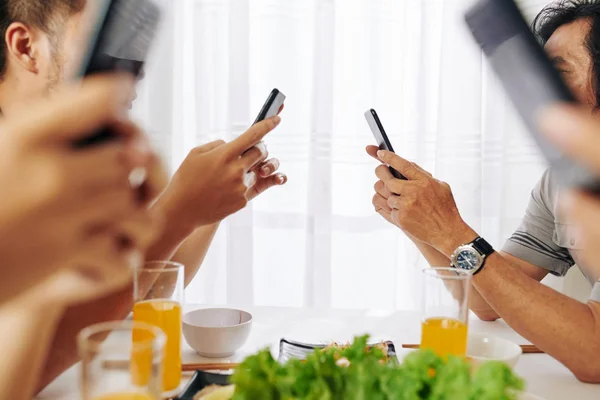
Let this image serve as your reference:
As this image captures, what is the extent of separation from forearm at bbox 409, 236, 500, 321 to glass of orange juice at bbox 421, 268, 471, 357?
0.44 metres

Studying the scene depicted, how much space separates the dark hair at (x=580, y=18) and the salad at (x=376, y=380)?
116cm

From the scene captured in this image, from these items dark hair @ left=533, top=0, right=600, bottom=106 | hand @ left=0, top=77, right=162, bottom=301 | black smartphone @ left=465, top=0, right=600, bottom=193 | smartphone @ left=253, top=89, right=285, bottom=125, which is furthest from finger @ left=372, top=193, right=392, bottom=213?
hand @ left=0, top=77, right=162, bottom=301

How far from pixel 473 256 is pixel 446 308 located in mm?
376

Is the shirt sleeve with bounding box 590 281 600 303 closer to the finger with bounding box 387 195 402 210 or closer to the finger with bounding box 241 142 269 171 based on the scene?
the finger with bounding box 387 195 402 210

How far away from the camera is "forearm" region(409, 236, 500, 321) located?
4.95 ft

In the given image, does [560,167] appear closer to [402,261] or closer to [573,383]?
[573,383]

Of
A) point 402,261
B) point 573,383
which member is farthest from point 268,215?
point 573,383

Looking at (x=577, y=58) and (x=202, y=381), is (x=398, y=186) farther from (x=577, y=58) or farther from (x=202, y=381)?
(x=202, y=381)

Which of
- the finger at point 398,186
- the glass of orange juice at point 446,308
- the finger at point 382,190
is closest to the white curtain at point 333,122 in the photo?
the finger at point 382,190

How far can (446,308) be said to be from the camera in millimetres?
1030

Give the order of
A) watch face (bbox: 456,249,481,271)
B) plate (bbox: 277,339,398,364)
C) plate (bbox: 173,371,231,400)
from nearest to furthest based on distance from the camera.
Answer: plate (bbox: 173,371,231,400) < plate (bbox: 277,339,398,364) < watch face (bbox: 456,249,481,271)

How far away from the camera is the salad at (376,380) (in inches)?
25.5

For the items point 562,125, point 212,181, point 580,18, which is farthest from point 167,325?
point 580,18

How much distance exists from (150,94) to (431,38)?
1.14 meters
